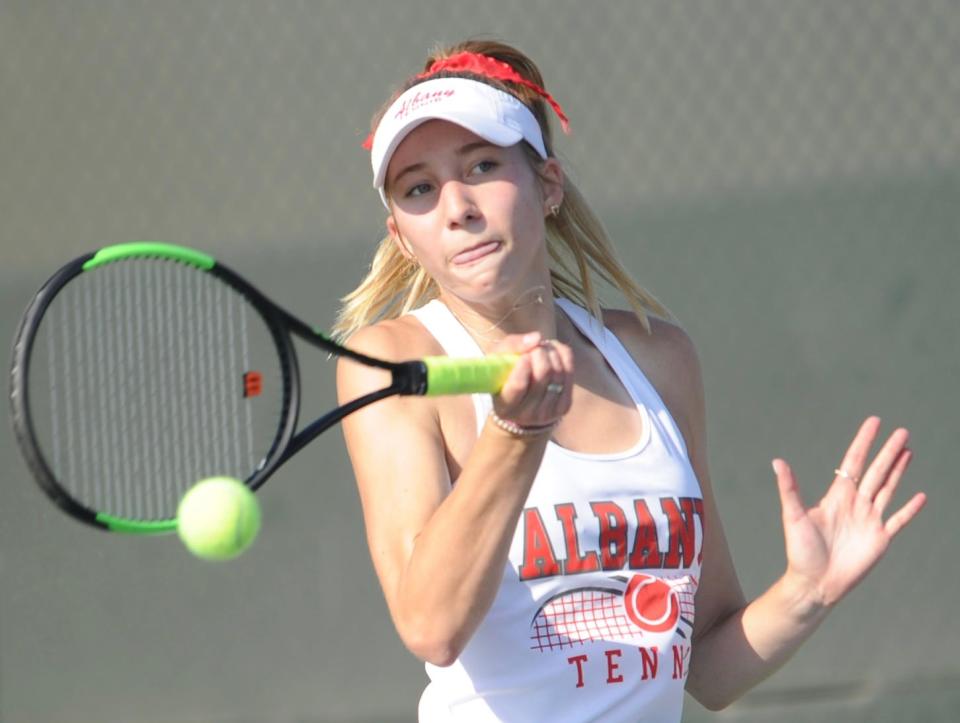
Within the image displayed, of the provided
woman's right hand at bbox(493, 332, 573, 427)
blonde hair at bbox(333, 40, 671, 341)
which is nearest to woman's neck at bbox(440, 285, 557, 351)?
blonde hair at bbox(333, 40, 671, 341)

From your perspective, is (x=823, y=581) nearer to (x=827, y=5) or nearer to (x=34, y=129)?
(x=827, y=5)

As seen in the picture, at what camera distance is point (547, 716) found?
1842 millimetres

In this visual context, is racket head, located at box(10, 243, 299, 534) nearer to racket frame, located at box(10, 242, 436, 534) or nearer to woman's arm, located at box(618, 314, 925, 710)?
racket frame, located at box(10, 242, 436, 534)

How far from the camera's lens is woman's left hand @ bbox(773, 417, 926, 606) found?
198cm

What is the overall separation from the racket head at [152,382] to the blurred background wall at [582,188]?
57 centimetres

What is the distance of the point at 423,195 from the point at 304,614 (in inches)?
87.5

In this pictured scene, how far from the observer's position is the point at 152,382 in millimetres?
2727

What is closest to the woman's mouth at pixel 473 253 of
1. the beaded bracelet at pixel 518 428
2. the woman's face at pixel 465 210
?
the woman's face at pixel 465 210

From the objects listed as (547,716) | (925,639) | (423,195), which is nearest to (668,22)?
(925,639)

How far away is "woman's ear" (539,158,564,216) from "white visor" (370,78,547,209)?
0.08 meters

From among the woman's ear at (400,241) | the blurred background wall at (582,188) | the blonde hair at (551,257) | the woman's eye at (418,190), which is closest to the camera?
the woman's eye at (418,190)

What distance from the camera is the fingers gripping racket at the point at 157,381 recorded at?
164cm

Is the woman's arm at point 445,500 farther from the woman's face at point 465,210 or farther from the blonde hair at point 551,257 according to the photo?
the blonde hair at point 551,257

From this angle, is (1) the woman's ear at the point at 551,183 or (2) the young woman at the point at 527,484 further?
(1) the woman's ear at the point at 551,183
